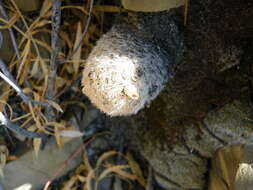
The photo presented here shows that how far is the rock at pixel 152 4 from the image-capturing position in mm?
604

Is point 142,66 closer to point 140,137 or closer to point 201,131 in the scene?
point 201,131

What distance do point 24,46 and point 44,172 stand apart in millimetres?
376

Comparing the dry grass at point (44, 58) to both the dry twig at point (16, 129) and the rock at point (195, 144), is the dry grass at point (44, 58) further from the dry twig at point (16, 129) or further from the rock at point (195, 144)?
the rock at point (195, 144)

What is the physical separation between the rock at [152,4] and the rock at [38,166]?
50cm

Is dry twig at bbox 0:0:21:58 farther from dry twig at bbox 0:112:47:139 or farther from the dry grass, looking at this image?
dry twig at bbox 0:112:47:139

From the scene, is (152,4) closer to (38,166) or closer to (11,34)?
(11,34)

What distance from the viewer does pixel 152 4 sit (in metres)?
0.61

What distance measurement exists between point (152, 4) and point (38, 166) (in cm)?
58

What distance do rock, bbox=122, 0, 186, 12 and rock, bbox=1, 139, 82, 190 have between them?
502 mm

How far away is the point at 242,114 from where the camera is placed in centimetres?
77

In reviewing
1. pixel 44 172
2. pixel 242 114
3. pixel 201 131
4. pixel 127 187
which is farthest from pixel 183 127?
pixel 44 172

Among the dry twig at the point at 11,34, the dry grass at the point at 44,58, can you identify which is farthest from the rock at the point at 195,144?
the dry twig at the point at 11,34

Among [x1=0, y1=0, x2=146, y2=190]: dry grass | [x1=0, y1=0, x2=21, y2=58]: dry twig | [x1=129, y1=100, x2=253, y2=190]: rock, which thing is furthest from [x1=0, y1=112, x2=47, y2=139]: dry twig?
[x1=129, y1=100, x2=253, y2=190]: rock

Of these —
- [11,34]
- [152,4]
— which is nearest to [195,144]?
[152,4]
